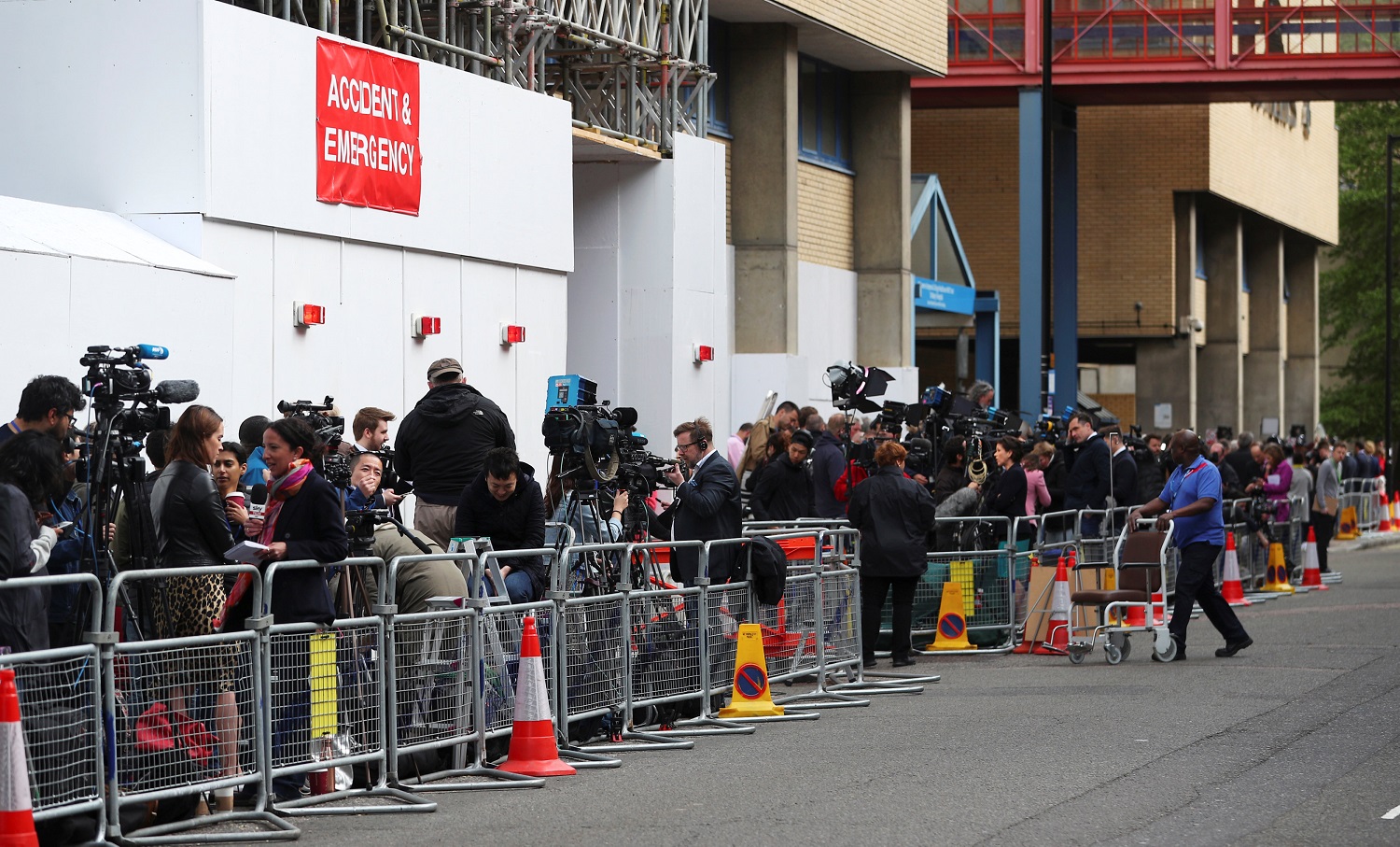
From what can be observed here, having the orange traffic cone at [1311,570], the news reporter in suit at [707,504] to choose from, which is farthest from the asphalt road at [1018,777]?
the orange traffic cone at [1311,570]

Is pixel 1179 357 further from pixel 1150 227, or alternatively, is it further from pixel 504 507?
pixel 504 507

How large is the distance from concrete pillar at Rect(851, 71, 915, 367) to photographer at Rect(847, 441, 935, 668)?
1778 centimetres

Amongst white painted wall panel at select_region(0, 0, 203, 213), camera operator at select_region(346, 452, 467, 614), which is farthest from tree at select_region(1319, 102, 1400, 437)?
camera operator at select_region(346, 452, 467, 614)

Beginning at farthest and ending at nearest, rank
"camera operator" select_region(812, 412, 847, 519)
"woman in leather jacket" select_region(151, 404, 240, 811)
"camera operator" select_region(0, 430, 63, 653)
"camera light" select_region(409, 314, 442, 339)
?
"camera light" select_region(409, 314, 442, 339)
"camera operator" select_region(812, 412, 847, 519)
"woman in leather jacket" select_region(151, 404, 240, 811)
"camera operator" select_region(0, 430, 63, 653)

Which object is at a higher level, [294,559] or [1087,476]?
[1087,476]

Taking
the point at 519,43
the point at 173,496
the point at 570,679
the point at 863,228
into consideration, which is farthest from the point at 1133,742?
the point at 863,228

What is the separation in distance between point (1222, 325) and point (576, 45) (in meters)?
33.8

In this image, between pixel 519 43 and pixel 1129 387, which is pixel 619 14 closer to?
pixel 519 43

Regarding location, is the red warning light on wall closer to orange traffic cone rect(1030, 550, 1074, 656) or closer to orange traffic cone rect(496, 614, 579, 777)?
orange traffic cone rect(1030, 550, 1074, 656)

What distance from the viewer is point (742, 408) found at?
29.5m

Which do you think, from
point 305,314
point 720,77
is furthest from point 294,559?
point 720,77

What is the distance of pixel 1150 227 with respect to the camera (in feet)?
156

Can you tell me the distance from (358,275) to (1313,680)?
8515 millimetres

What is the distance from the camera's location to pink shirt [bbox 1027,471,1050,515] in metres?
18.6
